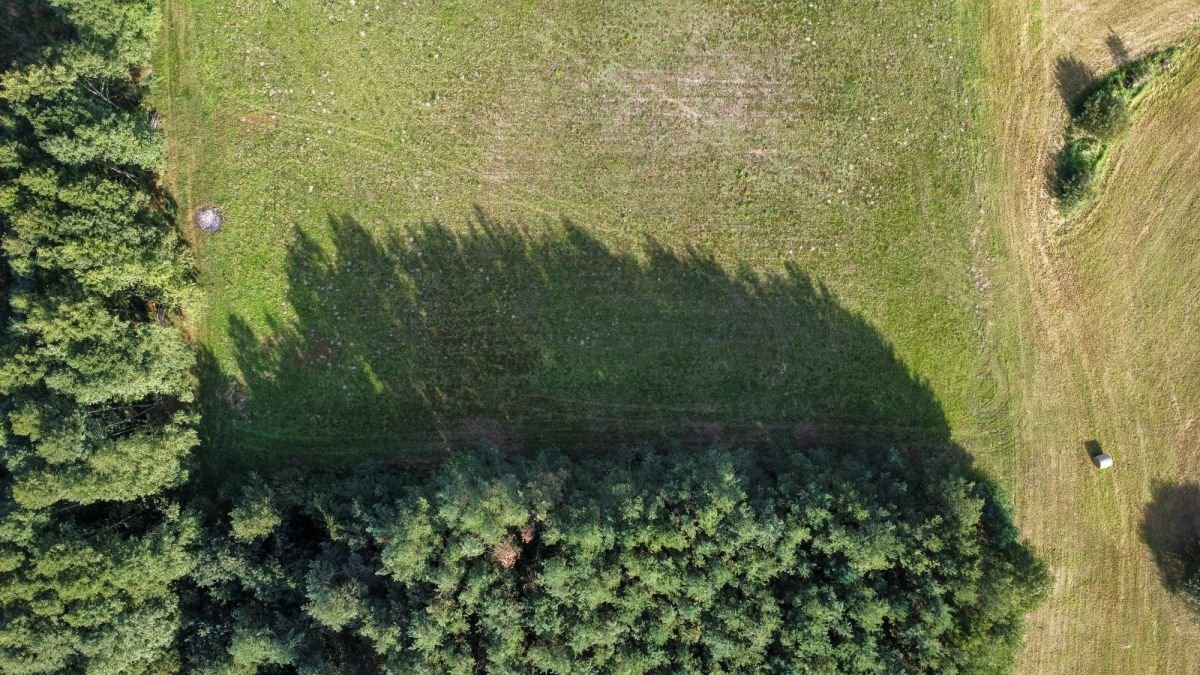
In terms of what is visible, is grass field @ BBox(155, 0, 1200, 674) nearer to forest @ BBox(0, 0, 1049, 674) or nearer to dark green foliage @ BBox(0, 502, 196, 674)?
forest @ BBox(0, 0, 1049, 674)

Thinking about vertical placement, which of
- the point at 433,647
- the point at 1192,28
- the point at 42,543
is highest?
the point at 1192,28

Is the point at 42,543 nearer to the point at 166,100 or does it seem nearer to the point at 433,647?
the point at 433,647

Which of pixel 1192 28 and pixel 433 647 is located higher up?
pixel 1192 28

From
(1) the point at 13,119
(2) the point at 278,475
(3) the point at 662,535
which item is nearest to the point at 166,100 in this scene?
(1) the point at 13,119

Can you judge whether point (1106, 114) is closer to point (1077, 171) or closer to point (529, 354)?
point (1077, 171)

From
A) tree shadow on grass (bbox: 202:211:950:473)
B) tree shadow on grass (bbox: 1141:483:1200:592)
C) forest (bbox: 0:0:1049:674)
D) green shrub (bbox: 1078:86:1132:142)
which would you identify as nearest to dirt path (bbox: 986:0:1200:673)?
tree shadow on grass (bbox: 1141:483:1200:592)

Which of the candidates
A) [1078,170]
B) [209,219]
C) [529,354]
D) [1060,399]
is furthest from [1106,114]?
[209,219]

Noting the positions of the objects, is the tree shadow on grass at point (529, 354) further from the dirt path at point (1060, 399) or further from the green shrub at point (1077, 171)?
the green shrub at point (1077, 171)
